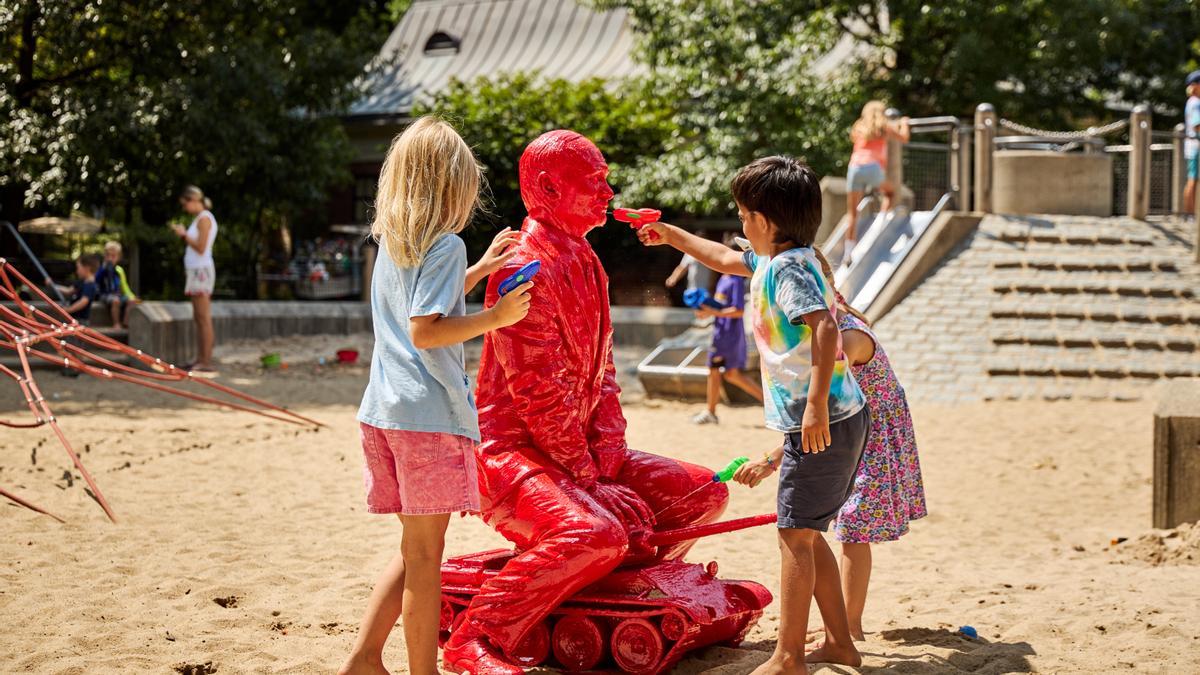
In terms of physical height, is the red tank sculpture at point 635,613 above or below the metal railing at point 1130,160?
below

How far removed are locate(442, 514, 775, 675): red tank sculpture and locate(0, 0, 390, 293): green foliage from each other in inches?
549

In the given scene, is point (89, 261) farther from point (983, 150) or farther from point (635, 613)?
point (635, 613)

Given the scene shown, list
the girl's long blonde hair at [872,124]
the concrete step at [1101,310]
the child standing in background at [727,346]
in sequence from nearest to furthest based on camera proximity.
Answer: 1. the child standing in background at [727,346]
2. the concrete step at [1101,310]
3. the girl's long blonde hair at [872,124]

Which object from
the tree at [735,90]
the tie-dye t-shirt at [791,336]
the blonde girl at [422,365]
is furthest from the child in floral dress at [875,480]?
the tree at [735,90]

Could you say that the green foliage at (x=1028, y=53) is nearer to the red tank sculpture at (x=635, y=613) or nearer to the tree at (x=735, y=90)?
the tree at (x=735, y=90)

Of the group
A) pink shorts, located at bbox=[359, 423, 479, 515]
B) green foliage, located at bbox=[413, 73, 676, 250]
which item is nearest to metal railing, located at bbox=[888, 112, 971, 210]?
green foliage, located at bbox=[413, 73, 676, 250]

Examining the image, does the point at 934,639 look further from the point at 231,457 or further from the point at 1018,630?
the point at 231,457

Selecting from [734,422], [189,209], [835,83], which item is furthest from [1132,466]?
[835,83]

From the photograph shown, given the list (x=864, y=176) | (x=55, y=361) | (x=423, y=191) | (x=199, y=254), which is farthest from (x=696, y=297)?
(x=199, y=254)

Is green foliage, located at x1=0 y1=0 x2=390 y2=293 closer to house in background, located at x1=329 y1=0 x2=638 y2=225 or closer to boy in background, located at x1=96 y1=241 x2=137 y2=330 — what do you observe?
boy in background, located at x1=96 y1=241 x2=137 y2=330

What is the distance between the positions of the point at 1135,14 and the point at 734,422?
11.7m

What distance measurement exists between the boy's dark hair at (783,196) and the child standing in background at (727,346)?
642 centimetres

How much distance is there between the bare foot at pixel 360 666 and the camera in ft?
12.4

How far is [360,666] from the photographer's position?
378 centimetres
